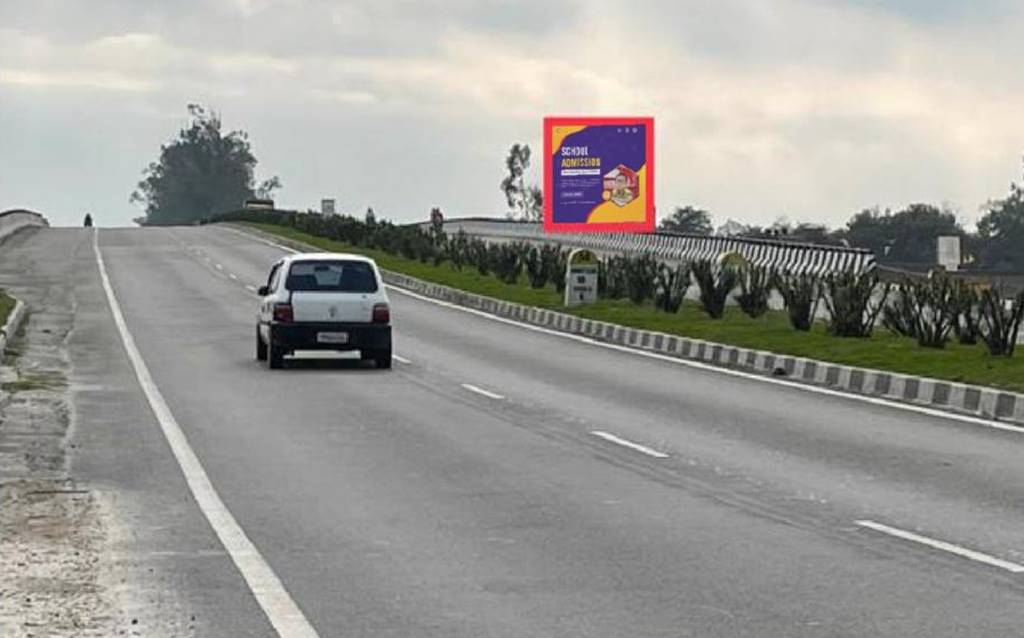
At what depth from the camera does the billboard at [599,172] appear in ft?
171

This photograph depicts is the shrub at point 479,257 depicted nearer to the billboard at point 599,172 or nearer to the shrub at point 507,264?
Result: the shrub at point 507,264

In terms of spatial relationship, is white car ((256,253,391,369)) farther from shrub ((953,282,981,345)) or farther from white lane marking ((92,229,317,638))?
shrub ((953,282,981,345))

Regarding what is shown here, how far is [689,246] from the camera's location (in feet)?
272

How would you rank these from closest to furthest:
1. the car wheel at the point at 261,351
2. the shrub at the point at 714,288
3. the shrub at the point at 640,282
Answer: the car wheel at the point at 261,351 < the shrub at the point at 714,288 < the shrub at the point at 640,282

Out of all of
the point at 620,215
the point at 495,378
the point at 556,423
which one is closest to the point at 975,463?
the point at 556,423

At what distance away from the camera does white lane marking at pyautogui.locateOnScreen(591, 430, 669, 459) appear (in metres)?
17.2

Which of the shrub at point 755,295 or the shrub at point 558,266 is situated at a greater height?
the shrub at point 755,295

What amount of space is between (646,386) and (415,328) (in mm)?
14087

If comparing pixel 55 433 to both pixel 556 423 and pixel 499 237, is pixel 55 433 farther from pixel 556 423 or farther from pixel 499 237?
pixel 499 237

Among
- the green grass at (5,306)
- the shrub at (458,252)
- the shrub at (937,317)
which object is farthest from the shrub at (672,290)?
the shrub at (458,252)

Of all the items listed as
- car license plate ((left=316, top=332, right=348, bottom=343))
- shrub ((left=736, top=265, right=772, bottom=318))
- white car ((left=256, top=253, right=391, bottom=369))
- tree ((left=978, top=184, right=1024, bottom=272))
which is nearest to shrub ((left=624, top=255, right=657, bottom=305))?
shrub ((left=736, top=265, right=772, bottom=318))

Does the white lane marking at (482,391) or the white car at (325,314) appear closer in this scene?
the white lane marking at (482,391)

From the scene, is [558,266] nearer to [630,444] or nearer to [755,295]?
[755,295]

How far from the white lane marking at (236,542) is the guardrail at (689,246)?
25.6 m
